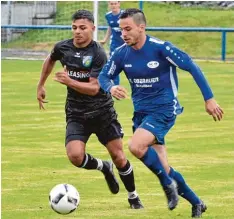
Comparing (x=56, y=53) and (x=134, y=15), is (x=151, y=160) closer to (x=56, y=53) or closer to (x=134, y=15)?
(x=134, y=15)

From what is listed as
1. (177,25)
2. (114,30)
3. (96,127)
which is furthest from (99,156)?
(177,25)

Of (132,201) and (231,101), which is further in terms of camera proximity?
(231,101)

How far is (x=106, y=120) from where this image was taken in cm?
1070

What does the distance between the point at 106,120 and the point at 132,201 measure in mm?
965

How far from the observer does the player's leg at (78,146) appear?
34.1ft

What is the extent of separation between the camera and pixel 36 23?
123ft

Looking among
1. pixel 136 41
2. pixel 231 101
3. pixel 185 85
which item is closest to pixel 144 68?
pixel 136 41

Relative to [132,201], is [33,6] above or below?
below

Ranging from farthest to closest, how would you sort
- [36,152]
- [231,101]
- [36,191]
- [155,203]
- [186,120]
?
[231,101]
[186,120]
[36,152]
[36,191]
[155,203]

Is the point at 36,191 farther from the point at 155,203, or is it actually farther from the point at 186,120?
the point at 186,120

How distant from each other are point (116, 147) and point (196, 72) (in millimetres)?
1545

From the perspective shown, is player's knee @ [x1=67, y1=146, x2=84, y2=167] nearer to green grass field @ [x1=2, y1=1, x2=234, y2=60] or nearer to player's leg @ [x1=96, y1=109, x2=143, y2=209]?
player's leg @ [x1=96, y1=109, x2=143, y2=209]

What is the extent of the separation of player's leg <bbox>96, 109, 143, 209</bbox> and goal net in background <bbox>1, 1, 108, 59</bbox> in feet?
75.9

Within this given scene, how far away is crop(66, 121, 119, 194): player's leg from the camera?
10398 millimetres
